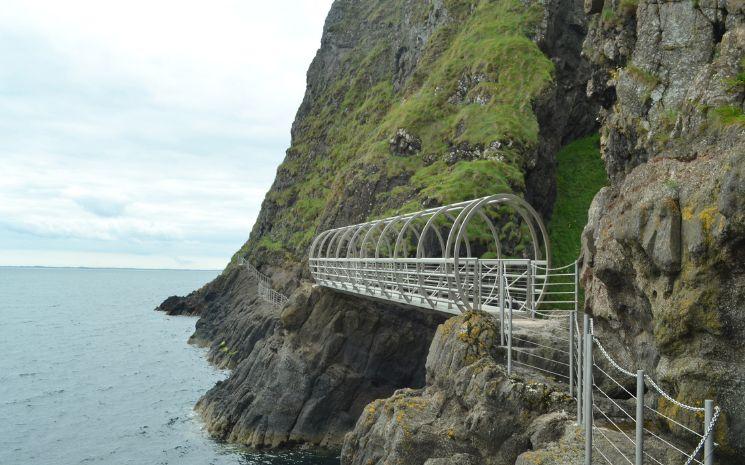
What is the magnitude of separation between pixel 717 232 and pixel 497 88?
40441mm

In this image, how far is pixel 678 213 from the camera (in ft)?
32.9

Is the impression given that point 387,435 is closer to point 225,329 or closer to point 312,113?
point 225,329

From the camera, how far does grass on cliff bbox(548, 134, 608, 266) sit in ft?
128

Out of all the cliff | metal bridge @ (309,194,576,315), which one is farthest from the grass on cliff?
metal bridge @ (309,194,576,315)

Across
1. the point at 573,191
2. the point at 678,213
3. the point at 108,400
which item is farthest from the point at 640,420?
the point at 108,400

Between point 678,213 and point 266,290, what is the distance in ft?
177

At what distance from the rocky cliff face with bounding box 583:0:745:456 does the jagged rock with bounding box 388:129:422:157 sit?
28.7 meters

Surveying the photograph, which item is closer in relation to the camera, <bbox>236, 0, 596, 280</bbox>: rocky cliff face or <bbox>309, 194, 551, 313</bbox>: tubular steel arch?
<bbox>309, 194, 551, 313</bbox>: tubular steel arch

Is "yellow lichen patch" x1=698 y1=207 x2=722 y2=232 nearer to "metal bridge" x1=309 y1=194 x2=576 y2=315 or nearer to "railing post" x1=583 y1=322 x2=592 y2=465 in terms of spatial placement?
"railing post" x1=583 y1=322 x2=592 y2=465

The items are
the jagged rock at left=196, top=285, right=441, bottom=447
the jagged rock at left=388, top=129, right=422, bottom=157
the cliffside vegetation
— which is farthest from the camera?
the jagged rock at left=388, top=129, right=422, bottom=157

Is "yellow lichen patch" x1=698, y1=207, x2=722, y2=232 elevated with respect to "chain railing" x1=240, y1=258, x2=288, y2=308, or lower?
elevated

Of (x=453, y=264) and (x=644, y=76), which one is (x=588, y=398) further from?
(x=644, y=76)

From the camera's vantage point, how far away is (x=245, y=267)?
81.0 metres

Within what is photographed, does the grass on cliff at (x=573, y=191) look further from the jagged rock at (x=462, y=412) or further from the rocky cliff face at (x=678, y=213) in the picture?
the jagged rock at (x=462, y=412)
